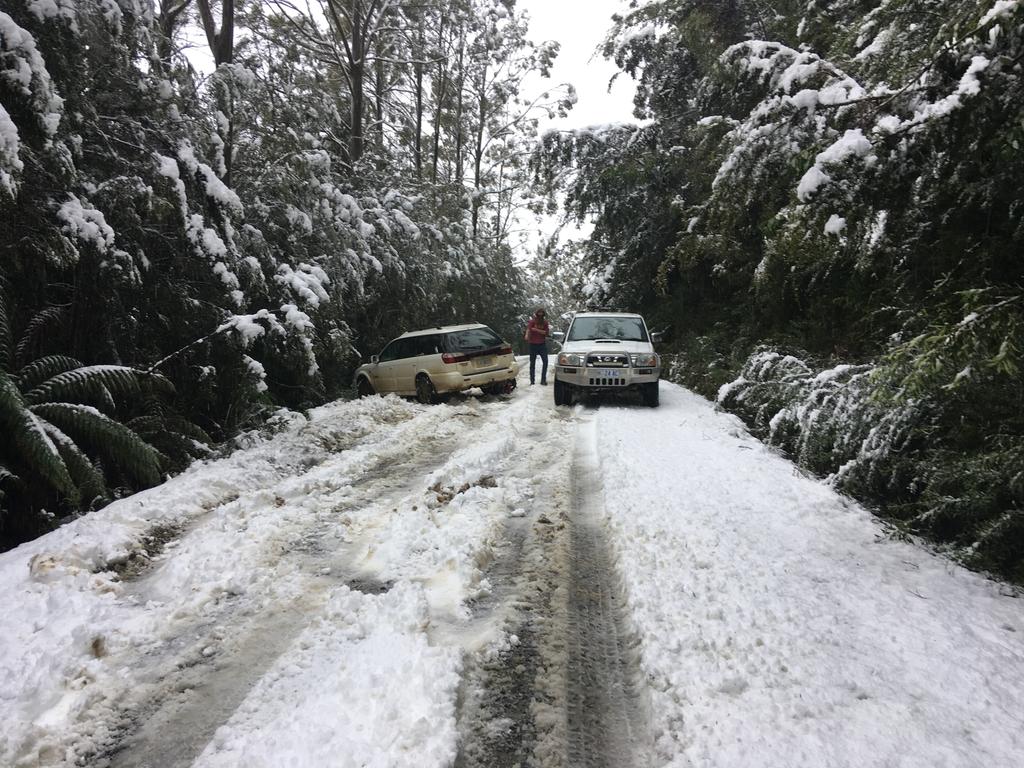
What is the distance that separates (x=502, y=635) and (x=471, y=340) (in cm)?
926

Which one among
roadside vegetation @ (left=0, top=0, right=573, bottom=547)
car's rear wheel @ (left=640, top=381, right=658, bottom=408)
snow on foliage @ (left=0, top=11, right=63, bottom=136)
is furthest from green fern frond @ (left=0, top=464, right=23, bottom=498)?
car's rear wheel @ (left=640, top=381, right=658, bottom=408)

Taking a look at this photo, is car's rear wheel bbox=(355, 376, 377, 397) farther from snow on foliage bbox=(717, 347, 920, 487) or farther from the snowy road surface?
snow on foliage bbox=(717, 347, 920, 487)

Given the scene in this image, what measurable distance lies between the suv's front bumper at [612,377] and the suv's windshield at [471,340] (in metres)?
2.57

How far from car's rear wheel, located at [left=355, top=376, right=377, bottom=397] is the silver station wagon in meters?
0.60

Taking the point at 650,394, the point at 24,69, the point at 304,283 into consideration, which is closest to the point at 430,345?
the point at 304,283

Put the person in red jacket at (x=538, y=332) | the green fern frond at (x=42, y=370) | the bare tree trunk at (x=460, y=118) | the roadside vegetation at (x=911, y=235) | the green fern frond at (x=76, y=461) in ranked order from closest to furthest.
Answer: the roadside vegetation at (x=911, y=235)
the green fern frond at (x=76, y=461)
the green fern frond at (x=42, y=370)
the person in red jacket at (x=538, y=332)
the bare tree trunk at (x=460, y=118)

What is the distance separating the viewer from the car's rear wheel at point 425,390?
38.3ft

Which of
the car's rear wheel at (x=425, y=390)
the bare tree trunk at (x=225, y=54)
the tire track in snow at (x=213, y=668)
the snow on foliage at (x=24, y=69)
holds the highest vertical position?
the bare tree trunk at (x=225, y=54)

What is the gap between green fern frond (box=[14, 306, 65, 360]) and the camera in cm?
542

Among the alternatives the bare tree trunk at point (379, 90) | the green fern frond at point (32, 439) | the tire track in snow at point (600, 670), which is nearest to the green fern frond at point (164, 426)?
the green fern frond at point (32, 439)

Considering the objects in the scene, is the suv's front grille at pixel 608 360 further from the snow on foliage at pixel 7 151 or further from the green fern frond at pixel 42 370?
the snow on foliage at pixel 7 151

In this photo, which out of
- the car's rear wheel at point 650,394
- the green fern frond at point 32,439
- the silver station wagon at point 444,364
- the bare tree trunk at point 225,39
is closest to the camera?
the green fern frond at point 32,439

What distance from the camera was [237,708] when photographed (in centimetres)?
248

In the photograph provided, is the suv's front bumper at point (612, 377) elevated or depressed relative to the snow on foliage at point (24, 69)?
depressed
